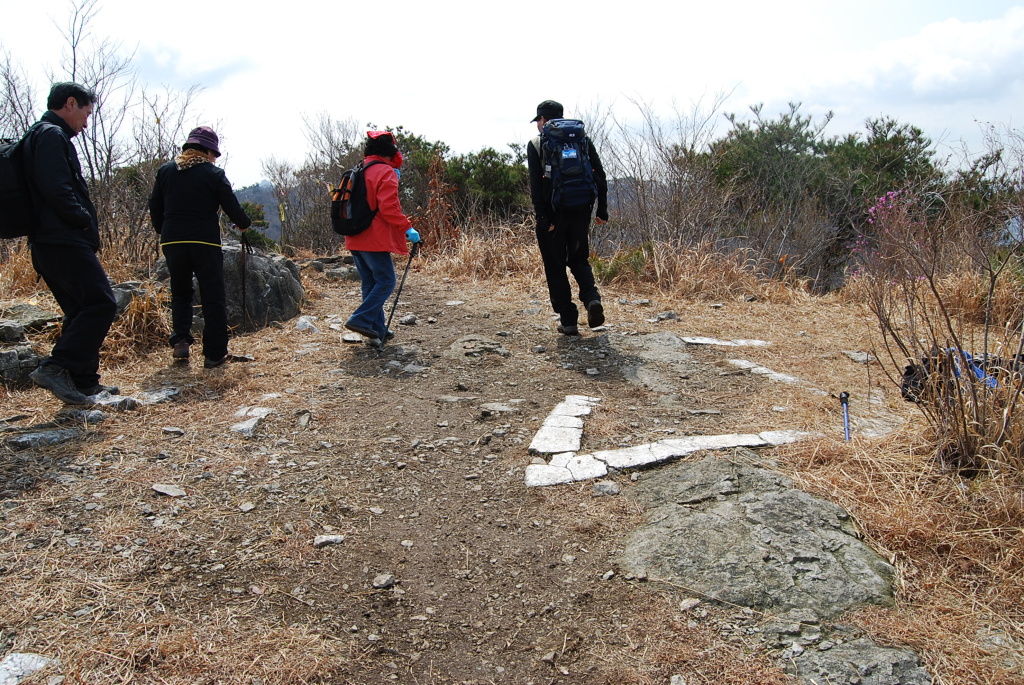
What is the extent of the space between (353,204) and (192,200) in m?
1.14

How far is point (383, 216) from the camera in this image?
545 centimetres

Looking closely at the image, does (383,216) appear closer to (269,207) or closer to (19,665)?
(19,665)

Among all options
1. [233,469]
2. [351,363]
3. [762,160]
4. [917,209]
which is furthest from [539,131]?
[762,160]

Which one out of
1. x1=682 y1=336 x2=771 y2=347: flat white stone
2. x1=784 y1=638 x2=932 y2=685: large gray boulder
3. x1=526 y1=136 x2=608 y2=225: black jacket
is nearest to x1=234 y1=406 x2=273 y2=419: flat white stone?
x1=526 y1=136 x2=608 y2=225: black jacket

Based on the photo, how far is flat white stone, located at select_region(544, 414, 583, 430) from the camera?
13.5 ft

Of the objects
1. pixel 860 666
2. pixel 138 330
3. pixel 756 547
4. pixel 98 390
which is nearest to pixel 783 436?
pixel 756 547

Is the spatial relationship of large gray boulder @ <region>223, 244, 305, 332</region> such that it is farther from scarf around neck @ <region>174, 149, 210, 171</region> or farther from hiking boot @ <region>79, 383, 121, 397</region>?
hiking boot @ <region>79, 383, 121, 397</region>

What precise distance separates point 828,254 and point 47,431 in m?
16.5

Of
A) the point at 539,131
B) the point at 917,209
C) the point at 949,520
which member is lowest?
the point at 949,520

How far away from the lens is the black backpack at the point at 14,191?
3.75 meters

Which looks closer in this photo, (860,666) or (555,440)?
(860,666)

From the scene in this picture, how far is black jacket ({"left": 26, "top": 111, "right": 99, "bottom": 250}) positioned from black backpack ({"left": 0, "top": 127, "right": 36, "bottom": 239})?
0.03 meters

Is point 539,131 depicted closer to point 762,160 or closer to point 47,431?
point 47,431

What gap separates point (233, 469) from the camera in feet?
11.6
